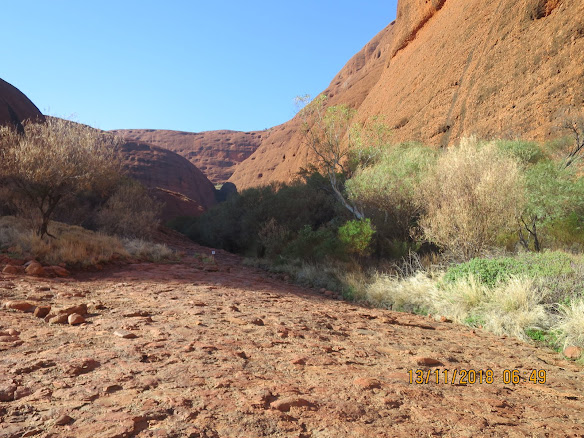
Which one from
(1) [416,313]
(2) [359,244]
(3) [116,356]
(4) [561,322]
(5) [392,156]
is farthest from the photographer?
(5) [392,156]

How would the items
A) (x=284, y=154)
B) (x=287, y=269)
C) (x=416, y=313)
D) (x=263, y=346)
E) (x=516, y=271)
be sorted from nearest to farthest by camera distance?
(x=263, y=346) < (x=516, y=271) < (x=416, y=313) < (x=287, y=269) < (x=284, y=154)

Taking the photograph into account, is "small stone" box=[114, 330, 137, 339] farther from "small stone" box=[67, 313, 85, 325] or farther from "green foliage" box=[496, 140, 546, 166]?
"green foliage" box=[496, 140, 546, 166]

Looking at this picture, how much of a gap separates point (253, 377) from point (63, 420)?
1.18 m

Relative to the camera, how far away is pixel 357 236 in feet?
35.1

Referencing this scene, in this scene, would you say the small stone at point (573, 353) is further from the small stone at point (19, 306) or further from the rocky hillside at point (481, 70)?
the rocky hillside at point (481, 70)

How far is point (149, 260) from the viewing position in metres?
10.7

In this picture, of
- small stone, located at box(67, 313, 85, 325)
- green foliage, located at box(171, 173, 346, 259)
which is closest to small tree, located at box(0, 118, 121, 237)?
green foliage, located at box(171, 173, 346, 259)

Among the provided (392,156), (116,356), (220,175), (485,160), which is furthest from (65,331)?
(220,175)

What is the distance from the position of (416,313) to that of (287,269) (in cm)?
566

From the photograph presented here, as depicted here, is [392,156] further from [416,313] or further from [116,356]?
[116,356]

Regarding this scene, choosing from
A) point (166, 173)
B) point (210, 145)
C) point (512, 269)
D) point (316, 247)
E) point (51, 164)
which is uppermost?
point (210, 145)

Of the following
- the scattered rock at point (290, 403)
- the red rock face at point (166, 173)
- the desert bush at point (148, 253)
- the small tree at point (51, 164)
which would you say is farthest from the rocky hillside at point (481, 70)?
the red rock face at point (166, 173)
